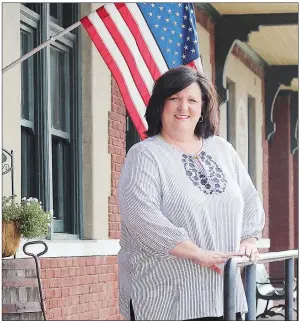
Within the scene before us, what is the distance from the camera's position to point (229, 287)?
4.22 meters

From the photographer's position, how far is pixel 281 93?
1991 centimetres

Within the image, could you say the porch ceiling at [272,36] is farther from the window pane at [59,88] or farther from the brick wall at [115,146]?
the window pane at [59,88]

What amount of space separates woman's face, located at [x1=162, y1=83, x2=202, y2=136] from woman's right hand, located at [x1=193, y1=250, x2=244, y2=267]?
1.51 feet

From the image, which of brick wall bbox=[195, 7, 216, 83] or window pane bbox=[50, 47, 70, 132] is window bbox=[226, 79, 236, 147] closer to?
brick wall bbox=[195, 7, 216, 83]

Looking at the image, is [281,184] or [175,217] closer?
[175,217]

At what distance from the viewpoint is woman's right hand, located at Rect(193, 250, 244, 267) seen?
410 cm

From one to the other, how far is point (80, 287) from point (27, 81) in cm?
164

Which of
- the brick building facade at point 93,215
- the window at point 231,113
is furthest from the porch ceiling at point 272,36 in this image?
the brick building facade at point 93,215

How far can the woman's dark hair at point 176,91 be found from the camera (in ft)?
14.0

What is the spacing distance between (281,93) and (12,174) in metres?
13.8

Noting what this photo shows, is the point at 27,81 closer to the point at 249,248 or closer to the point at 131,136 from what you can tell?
the point at 131,136

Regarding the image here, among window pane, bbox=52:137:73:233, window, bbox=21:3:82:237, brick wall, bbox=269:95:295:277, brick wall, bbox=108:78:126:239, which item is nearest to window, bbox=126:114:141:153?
brick wall, bbox=108:78:126:239

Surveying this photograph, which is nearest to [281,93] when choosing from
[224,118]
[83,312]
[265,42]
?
[265,42]

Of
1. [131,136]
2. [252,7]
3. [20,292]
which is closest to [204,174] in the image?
[20,292]
